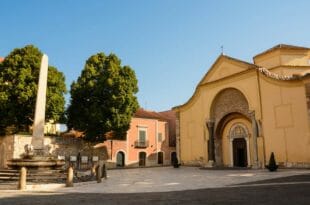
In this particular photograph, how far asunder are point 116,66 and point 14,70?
9953 mm

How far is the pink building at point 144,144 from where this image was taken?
3538 centimetres

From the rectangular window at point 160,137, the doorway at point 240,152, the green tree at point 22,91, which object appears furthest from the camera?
the rectangular window at point 160,137

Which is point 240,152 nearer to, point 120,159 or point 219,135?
point 219,135

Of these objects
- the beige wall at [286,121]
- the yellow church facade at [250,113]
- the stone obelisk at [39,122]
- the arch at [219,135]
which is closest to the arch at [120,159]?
the yellow church facade at [250,113]

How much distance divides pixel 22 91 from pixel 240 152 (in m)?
19.9

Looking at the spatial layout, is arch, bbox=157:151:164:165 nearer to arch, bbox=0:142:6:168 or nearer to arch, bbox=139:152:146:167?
arch, bbox=139:152:146:167

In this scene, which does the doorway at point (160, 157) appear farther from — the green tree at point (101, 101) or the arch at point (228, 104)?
A: the arch at point (228, 104)

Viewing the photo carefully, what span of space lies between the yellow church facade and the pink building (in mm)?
8350

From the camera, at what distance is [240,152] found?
25.5 meters

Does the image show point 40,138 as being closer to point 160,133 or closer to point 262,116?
point 262,116

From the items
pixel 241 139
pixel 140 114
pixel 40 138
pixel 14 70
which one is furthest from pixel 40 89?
pixel 140 114

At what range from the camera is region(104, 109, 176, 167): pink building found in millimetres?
35375

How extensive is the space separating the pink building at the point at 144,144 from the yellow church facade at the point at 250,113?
8.35 meters

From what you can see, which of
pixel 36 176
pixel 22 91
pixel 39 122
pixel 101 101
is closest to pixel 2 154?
pixel 22 91
